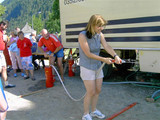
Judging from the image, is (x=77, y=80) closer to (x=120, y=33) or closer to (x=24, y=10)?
(x=120, y=33)

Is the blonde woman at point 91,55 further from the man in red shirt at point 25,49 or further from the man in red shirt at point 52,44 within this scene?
the man in red shirt at point 25,49

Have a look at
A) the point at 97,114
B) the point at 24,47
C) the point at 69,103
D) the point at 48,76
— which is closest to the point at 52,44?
the point at 48,76

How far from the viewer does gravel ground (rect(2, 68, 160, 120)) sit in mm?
3260

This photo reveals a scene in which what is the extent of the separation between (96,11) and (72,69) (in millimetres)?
2218

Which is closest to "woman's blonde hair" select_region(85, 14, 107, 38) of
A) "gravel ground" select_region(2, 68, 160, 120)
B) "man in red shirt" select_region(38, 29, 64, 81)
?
"gravel ground" select_region(2, 68, 160, 120)

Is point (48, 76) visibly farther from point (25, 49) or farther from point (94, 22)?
point (94, 22)

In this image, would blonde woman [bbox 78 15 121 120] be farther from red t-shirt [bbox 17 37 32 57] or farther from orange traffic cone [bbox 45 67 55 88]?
red t-shirt [bbox 17 37 32 57]

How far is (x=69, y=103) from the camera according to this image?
3.84 m

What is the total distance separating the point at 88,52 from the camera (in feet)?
8.54

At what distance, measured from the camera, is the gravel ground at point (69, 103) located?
3.26 m

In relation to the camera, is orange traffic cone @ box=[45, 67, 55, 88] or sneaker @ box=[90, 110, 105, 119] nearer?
sneaker @ box=[90, 110, 105, 119]

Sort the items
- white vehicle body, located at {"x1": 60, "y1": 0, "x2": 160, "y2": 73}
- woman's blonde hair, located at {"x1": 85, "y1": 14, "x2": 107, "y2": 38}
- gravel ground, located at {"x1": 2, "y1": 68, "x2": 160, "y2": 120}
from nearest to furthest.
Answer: woman's blonde hair, located at {"x1": 85, "y1": 14, "x2": 107, "y2": 38} < gravel ground, located at {"x1": 2, "y1": 68, "x2": 160, "y2": 120} < white vehicle body, located at {"x1": 60, "y1": 0, "x2": 160, "y2": 73}

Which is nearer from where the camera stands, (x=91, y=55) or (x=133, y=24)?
(x=91, y=55)

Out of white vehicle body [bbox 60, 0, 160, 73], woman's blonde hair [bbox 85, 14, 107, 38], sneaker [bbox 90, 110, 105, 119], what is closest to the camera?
woman's blonde hair [bbox 85, 14, 107, 38]
